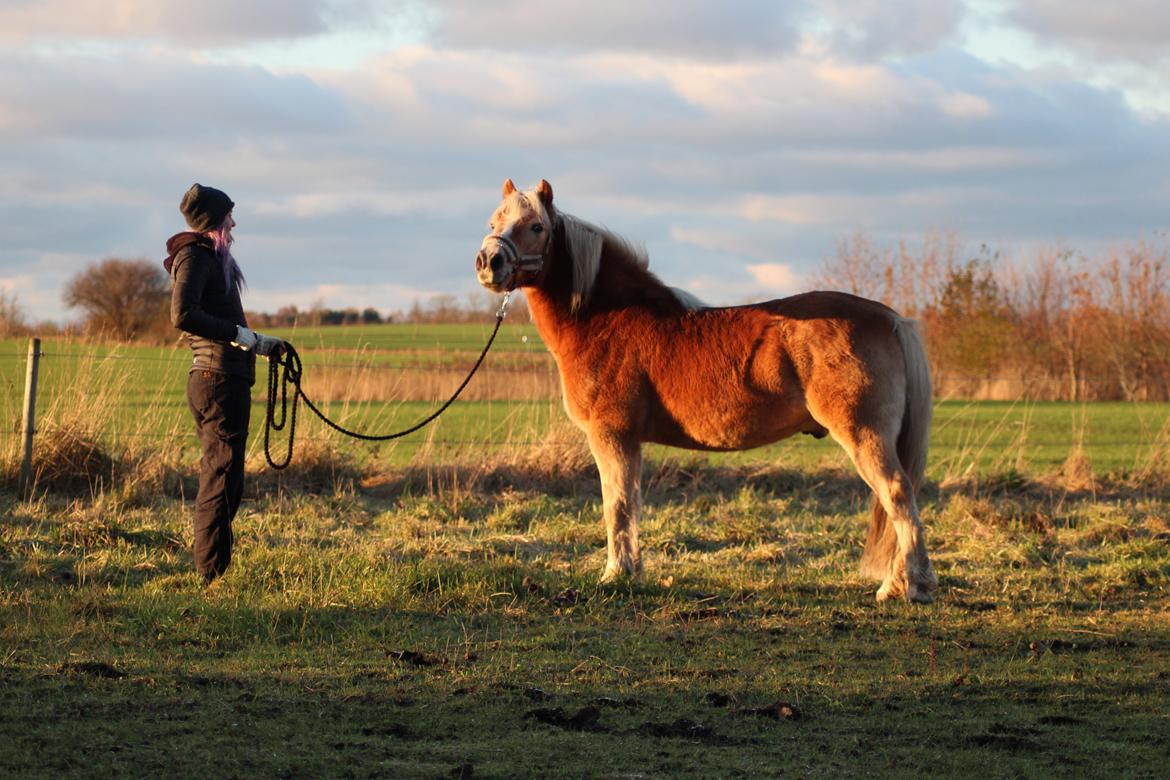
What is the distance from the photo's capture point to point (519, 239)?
24.3ft

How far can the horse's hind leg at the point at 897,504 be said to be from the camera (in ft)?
23.6

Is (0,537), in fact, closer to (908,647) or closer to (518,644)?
(518,644)

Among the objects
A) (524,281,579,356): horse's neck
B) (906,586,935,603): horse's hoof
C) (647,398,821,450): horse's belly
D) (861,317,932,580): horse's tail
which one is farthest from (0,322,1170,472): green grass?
(906,586,935,603): horse's hoof

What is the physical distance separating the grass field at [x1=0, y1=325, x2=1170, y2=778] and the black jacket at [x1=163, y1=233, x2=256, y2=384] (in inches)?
50.9

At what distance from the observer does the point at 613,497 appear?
7.57 metres

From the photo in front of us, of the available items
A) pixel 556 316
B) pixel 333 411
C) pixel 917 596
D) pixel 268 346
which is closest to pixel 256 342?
pixel 268 346

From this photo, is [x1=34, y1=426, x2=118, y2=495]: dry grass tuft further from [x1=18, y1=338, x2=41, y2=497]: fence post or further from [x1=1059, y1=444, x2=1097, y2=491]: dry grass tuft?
[x1=1059, y1=444, x2=1097, y2=491]: dry grass tuft

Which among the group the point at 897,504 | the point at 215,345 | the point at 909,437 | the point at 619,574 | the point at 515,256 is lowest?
the point at 619,574

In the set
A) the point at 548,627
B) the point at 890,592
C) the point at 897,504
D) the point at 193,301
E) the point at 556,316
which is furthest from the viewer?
the point at 556,316

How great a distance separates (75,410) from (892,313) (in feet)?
24.9

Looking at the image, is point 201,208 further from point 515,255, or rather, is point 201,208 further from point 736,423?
point 736,423

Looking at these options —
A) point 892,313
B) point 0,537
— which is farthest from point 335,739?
point 0,537

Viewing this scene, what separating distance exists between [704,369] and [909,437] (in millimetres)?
1326

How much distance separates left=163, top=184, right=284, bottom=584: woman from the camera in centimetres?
687
